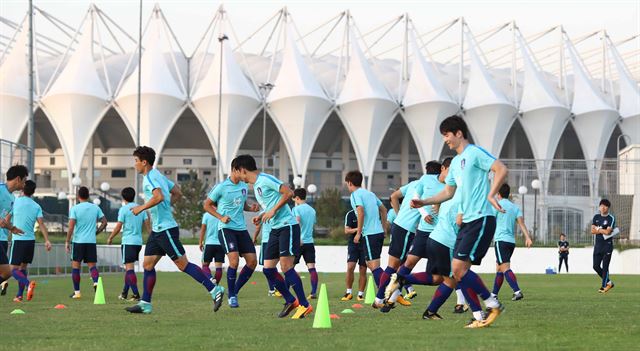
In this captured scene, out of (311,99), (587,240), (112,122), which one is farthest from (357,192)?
(112,122)

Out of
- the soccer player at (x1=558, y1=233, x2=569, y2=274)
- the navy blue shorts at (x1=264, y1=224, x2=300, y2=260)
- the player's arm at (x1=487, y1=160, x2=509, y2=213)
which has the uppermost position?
the player's arm at (x1=487, y1=160, x2=509, y2=213)

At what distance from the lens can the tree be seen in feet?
210

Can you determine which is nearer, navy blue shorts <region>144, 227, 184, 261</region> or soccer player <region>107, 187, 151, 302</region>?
navy blue shorts <region>144, 227, 184, 261</region>

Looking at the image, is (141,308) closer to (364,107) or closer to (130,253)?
(130,253)

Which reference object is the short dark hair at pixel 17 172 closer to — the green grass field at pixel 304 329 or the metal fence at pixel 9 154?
the green grass field at pixel 304 329

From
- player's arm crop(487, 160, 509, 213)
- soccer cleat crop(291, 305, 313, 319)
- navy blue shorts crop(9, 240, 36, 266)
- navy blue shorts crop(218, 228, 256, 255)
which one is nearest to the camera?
player's arm crop(487, 160, 509, 213)

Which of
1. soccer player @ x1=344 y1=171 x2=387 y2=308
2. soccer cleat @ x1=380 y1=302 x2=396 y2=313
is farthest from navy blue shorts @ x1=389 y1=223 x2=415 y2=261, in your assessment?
soccer cleat @ x1=380 y1=302 x2=396 y2=313

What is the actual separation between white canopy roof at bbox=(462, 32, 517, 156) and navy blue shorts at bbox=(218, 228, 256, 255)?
2606 inches

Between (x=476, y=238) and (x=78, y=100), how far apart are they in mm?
67163

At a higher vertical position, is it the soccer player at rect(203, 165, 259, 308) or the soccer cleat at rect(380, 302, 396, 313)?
the soccer player at rect(203, 165, 259, 308)

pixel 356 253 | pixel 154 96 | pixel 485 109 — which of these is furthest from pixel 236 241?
pixel 485 109

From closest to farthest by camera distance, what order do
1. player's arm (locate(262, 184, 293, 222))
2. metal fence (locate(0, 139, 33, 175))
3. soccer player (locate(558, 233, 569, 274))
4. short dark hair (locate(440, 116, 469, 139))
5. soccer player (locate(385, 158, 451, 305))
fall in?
1. short dark hair (locate(440, 116, 469, 139))
2. player's arm (locate(262, 184, 293, 222))
3. soccer player (locate(385, 158, 451, 305))
4. metal fence (locate(0, 139, 33, 175))
5. soccer player (locate(558, 233, 569, 274))

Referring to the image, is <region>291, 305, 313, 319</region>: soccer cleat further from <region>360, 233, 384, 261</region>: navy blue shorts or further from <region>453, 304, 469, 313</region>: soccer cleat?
<region>360, 233, 384, 261</region>: navy blue shorts

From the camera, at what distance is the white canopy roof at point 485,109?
253 ft
